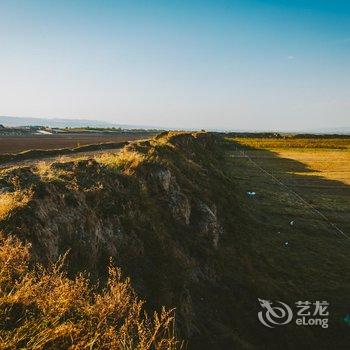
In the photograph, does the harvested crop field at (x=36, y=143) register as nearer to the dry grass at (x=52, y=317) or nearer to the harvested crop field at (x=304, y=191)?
the harvested crop field at (x=304, y=191)

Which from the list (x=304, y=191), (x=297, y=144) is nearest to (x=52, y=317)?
(x=304, y=191)

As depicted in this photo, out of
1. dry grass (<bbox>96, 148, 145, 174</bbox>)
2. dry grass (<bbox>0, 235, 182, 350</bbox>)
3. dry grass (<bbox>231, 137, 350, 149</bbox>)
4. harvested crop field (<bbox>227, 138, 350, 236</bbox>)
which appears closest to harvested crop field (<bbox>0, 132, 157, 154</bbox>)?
dry grass (<bbox>96, 148, 145, 174</bbox>)

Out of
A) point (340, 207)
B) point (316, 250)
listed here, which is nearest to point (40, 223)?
point (316, 250)

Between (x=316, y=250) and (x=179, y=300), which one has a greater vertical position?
(x=179, y=300)

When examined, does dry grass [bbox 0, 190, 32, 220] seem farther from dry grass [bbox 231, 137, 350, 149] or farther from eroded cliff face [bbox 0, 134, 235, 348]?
dry grass [bbox 231, 137, 350, 149]

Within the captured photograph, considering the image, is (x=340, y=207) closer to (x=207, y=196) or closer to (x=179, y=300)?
(x=207, y=196)

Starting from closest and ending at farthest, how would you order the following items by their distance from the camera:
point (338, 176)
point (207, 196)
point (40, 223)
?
point (40, 223), point (207, 196), point (338, 176)

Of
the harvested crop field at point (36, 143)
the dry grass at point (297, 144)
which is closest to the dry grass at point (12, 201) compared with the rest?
the harvested crop field at point (36, 143)
